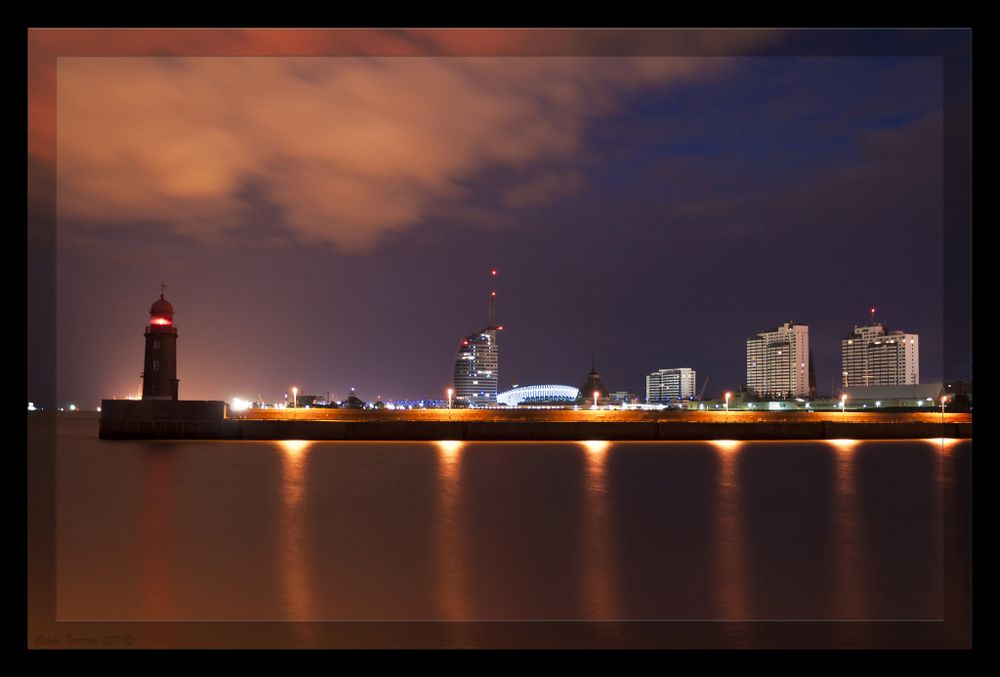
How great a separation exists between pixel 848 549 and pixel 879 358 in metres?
97.1

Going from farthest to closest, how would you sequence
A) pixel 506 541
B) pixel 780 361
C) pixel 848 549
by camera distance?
→ pixel 780 361 → pixel 506 541 → pixel 848 549

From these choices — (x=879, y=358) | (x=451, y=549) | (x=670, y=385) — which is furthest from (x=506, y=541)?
(x=670, y=385)

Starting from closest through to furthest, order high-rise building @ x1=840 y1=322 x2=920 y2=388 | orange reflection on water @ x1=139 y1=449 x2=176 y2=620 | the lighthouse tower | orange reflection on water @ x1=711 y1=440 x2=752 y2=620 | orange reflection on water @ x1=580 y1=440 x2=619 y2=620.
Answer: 1. orange reflection on water @ x1=580 y1=440 x2=619 y2=620
2. orange reflection on water @ x1=711 y1=440 x2=752 y2=620
3. orange reflection on water @ x1=139 y1=449 x2=176 y2=620
4. the lighthouse tower
5. high-rise building @ x1=840 y1=322 x2=920 y2=388

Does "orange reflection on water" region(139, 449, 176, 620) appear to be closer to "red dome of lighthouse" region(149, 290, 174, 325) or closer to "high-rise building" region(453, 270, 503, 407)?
"red dome of lighthouse" region(149, 290, 174, 325)

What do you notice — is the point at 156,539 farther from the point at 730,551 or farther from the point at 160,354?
the point at 160,354

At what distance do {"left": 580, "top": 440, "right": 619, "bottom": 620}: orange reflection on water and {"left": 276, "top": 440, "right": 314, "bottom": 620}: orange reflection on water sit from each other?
10.9ft

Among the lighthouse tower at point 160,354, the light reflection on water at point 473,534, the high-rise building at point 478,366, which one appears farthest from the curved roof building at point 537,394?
the light reflection on water at point 473,534

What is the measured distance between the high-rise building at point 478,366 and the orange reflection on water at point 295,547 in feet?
381

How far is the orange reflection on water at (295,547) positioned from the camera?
811cm

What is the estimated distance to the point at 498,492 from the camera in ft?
57.9

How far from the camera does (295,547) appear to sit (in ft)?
37.9

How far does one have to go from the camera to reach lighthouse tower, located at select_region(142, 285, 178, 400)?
30688 millimetres

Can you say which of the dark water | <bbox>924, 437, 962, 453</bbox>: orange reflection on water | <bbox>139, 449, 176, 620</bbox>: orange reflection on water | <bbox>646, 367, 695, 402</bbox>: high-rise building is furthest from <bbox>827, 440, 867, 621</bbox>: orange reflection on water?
<bbox>646, 367, 695, 402</bbox>: high-rise building
